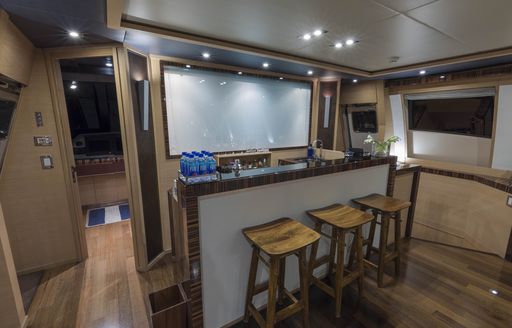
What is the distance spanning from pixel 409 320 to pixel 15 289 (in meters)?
3.06

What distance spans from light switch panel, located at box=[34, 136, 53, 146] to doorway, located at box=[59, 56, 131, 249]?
177 cm

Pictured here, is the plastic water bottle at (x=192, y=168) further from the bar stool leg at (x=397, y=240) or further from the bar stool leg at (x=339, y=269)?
the bar stool leg at (x=397, y=240)

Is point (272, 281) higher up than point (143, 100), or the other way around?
point (143, 100)

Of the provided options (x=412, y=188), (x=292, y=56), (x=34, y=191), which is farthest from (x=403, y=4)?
(x=34, y=191)

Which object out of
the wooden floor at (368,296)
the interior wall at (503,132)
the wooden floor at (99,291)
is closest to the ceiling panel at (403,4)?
the wooden floor at (368,296)

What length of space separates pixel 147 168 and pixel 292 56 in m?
2.16

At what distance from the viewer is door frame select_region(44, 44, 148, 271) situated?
220cm

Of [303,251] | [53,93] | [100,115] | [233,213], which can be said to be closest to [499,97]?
[303,251]

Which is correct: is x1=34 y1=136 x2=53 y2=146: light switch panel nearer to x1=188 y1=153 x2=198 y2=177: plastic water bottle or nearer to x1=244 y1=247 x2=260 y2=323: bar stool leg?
x1=188 y1=153 x2=198 y2=177: plastic water bottle

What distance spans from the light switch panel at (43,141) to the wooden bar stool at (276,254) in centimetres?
230

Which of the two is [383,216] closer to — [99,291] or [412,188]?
[412,188]

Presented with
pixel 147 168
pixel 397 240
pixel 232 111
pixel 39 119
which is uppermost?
pixel 232 111

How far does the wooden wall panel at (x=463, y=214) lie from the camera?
2.86m

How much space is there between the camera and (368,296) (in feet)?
6.93
